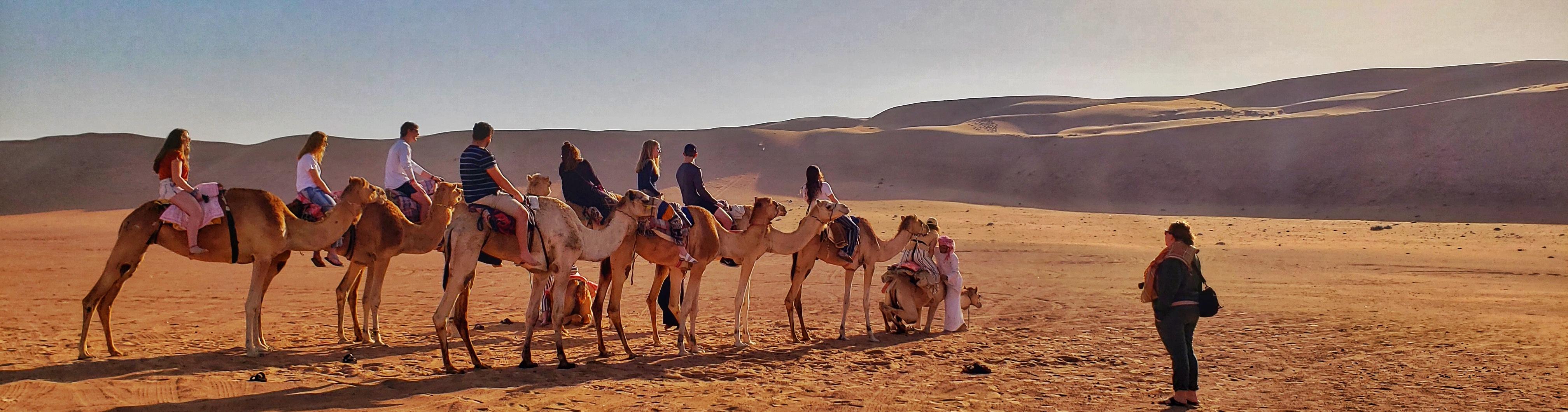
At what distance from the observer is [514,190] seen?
29.0 ft

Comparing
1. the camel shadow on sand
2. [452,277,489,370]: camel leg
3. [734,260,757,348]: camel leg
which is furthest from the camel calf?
[452,277,489,370]: camel leg

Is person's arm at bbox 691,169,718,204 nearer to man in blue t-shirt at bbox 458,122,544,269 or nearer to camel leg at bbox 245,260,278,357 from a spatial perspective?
man in blue t-shirt at bbox 458,122,544,269

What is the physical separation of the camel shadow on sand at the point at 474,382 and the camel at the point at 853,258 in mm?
647

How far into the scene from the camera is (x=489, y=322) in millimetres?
13156

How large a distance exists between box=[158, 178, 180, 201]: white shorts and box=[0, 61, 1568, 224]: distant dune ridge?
120 ft

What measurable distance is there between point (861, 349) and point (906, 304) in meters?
1.35

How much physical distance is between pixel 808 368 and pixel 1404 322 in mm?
7940

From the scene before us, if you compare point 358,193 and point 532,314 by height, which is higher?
point 358,193

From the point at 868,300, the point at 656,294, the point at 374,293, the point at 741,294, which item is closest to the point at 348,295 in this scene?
the point at 374,293

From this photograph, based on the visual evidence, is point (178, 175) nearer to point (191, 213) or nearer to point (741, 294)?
point (191, 213)

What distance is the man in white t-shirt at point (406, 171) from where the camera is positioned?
10.0m

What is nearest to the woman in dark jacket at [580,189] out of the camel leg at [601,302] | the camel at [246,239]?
the camel leg at [601,302]

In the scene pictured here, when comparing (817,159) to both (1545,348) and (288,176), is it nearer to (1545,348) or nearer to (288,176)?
(288,176)

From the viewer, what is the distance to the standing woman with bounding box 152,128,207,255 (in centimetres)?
885
